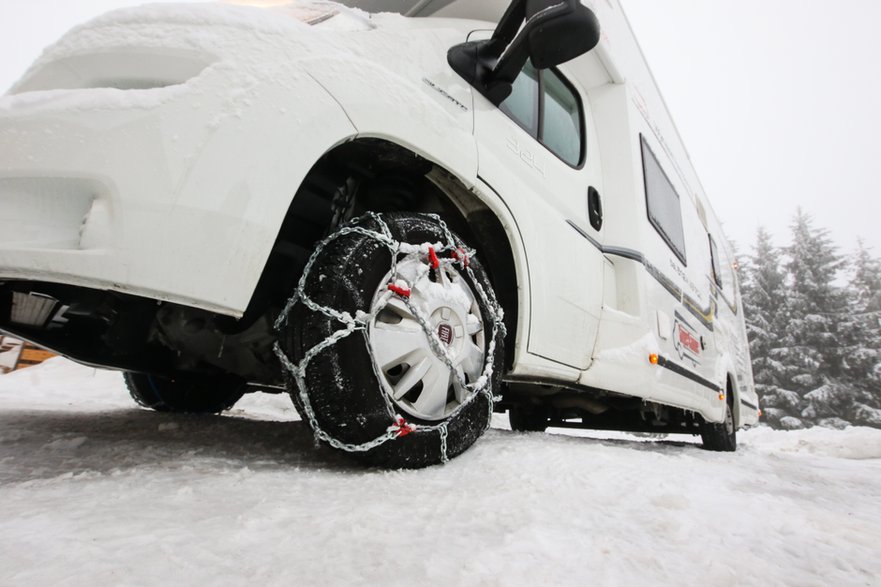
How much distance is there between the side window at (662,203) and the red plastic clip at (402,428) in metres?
2.29

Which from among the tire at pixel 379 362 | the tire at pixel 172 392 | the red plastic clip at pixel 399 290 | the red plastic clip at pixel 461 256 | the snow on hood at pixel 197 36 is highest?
the snow on hood at pixel 197 36

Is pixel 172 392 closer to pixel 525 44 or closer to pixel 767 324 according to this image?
pixel 525 44

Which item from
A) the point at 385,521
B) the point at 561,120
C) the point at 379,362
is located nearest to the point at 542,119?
the point at 561,120

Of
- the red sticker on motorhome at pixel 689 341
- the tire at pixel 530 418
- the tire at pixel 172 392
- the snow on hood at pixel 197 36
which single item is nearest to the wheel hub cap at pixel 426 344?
the snow on hood at pixel 197 36

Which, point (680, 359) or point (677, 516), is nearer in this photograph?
point (677, 516)

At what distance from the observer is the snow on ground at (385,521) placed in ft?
2.52

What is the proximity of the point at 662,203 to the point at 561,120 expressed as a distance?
1.33 m

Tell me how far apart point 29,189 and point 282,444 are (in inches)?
48.2

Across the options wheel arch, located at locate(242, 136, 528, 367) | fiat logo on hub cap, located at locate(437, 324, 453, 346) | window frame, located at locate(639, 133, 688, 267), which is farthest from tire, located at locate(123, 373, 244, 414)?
window frame, located at locate(639, 133, 688, 267)

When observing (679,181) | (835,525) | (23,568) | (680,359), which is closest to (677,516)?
(835,525)

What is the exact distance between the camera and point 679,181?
13.6 feet

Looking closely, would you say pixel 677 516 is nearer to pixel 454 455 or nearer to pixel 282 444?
pixel 454 455

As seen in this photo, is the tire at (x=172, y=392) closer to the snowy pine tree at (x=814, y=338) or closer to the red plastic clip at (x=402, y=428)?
the red plastic clip at (x=402, y=428)

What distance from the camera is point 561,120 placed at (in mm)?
2484
